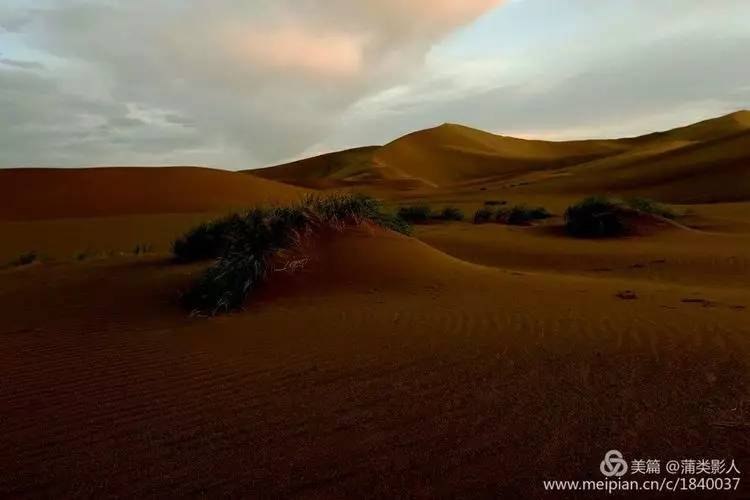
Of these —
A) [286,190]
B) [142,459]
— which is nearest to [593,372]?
[142,459]

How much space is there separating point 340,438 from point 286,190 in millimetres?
37174

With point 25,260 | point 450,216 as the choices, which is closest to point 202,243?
point 25,260

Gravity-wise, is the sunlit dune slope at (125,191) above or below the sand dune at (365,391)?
above

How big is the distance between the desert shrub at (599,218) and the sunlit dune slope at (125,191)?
55.7 ft

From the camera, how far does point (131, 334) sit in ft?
20.9

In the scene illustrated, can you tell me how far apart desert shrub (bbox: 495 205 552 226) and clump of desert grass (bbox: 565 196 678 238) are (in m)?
4.15

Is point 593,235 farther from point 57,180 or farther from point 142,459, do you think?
point 57,180

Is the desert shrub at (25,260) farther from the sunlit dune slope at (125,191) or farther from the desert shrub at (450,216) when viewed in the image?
the sunlit dune slope at (125,191)

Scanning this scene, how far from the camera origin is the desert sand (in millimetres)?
3219

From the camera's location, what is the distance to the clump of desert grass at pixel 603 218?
52.4ft

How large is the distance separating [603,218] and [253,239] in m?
11.2

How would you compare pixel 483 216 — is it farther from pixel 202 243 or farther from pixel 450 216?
pixel 202 243

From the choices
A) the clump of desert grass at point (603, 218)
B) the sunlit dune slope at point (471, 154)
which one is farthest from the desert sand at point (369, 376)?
the sunlit dune slope at point (471, 154)

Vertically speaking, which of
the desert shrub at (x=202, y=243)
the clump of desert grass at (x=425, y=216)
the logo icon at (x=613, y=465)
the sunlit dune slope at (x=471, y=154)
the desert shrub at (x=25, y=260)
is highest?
the sunlit dune slope at (x=471, y=154)
